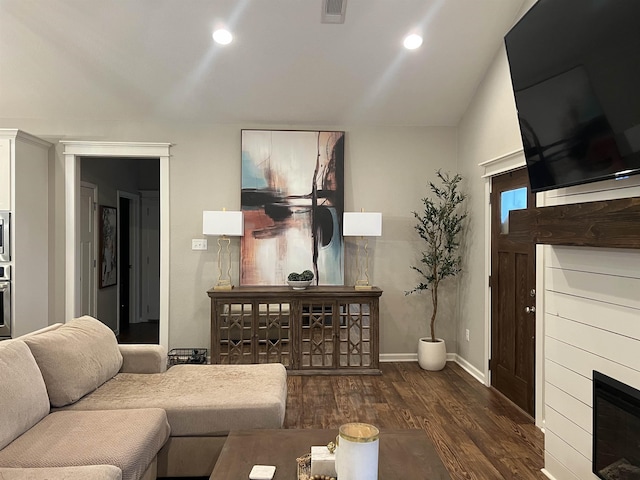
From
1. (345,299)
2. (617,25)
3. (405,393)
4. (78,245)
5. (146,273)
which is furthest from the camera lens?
(146,273)

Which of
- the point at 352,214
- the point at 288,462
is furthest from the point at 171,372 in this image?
the point at 352,214

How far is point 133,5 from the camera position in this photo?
12.1 feet

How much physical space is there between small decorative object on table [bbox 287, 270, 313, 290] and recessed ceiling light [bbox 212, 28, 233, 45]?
225 cm

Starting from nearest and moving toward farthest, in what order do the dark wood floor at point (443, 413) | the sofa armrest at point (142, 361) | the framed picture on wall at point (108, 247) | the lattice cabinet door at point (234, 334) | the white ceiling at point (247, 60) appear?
the dark wood floor at point (443, 413)
the sofa armrest at point (142, 361)
the white ceiling at point (247, 60)
the lattice cabinet door at point (234, 334)
the framed picture on wall at point (108, 247)

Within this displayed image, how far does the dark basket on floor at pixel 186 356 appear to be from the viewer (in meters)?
4.79

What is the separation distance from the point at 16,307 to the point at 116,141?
6.23ft

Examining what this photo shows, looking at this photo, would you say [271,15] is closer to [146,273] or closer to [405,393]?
[405,393]

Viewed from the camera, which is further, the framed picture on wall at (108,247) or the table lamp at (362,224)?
the framed picture on wall at (108,247)

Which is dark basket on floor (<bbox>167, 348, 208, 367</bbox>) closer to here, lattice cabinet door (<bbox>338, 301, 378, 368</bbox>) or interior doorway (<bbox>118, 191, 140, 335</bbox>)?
lattice cabinet door (<bbox>338, 301, 378, 368</bbox>)

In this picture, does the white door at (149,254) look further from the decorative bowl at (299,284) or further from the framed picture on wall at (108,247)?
the decorative bowl at (299,284)

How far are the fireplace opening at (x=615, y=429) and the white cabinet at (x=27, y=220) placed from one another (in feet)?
15.3

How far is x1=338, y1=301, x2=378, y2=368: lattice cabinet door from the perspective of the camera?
15.2ft

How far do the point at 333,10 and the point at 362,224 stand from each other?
6.44ft

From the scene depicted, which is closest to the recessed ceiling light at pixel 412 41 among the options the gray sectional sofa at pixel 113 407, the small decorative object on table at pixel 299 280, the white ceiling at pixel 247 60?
the white ceiling at pixel 247 60
